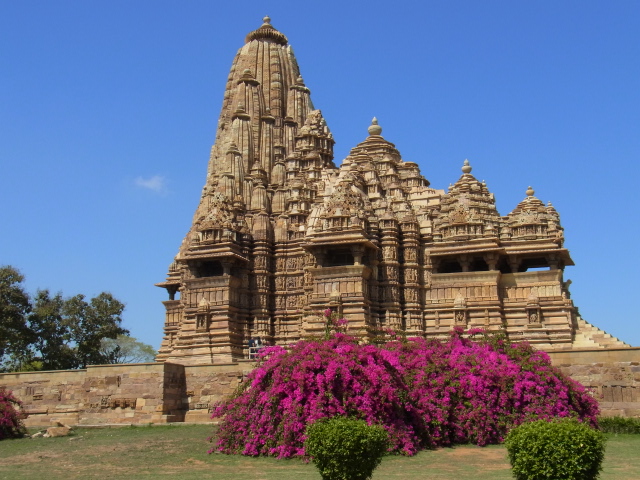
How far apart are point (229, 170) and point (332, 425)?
32608 mm

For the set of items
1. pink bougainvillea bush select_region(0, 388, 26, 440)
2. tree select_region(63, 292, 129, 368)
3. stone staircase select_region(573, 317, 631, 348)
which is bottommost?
pink bougainvillea bush select_region(0, 388, 26, 440)

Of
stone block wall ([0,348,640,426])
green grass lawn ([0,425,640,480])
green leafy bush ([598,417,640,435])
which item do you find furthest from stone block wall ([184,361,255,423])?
green leafy bush ([598,417,640,435])

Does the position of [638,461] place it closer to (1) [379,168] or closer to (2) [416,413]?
(2) [416,413]

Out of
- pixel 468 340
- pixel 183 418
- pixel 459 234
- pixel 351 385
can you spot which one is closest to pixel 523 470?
pixel 351 385

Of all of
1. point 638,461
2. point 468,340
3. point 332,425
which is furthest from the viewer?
point 468,340

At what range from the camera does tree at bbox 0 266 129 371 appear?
45656mm

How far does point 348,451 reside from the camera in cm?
1280

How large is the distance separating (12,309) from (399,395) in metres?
32.6

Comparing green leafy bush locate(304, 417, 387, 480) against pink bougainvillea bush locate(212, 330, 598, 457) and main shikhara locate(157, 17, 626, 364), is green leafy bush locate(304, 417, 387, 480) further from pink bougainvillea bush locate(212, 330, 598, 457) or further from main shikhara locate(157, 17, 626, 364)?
main shikhara locate(157, 17, 626, 364)

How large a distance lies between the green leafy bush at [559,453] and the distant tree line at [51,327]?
129 feet

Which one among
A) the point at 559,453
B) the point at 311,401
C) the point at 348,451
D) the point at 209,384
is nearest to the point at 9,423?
the point at 209,384

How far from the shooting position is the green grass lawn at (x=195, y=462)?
50.6 feet

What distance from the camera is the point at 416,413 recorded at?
19.9m

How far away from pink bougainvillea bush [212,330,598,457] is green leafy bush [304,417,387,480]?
14.9ft
